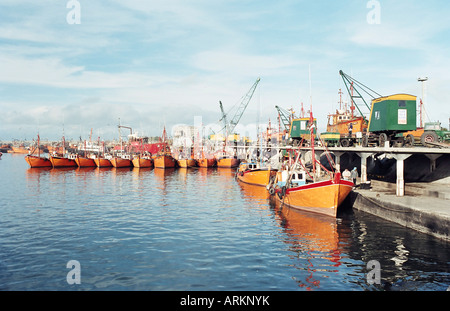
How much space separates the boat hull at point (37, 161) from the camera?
94.0 m

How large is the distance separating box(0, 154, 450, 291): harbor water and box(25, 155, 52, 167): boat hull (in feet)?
220

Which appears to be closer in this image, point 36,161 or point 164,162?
point 164,162

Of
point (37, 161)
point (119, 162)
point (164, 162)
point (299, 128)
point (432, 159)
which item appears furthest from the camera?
point (119, 162)

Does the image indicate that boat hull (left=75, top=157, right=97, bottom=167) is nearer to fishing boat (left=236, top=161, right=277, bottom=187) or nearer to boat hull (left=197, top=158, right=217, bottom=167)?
boat hull (left=197, top=158, right=217, bottom=167)

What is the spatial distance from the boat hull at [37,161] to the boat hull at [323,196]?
86.7 metres

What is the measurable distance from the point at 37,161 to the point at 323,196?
90.8 meters

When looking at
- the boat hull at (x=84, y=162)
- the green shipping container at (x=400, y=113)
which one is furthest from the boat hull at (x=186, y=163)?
the green shipping container at (x=400, y=113)

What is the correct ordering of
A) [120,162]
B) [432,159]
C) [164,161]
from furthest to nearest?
[120,162] < [164,161] < [432,159]

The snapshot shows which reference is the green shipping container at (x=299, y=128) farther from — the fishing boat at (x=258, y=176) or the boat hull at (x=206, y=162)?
the boat hull at (x=206, y=162)

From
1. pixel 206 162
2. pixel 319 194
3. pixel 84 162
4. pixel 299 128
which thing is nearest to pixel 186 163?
pixel 206 162

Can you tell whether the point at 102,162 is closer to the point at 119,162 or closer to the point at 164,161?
the point at 119,162

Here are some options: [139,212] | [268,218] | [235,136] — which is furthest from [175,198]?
[235,136]

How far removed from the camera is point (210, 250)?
20750 millimetres
